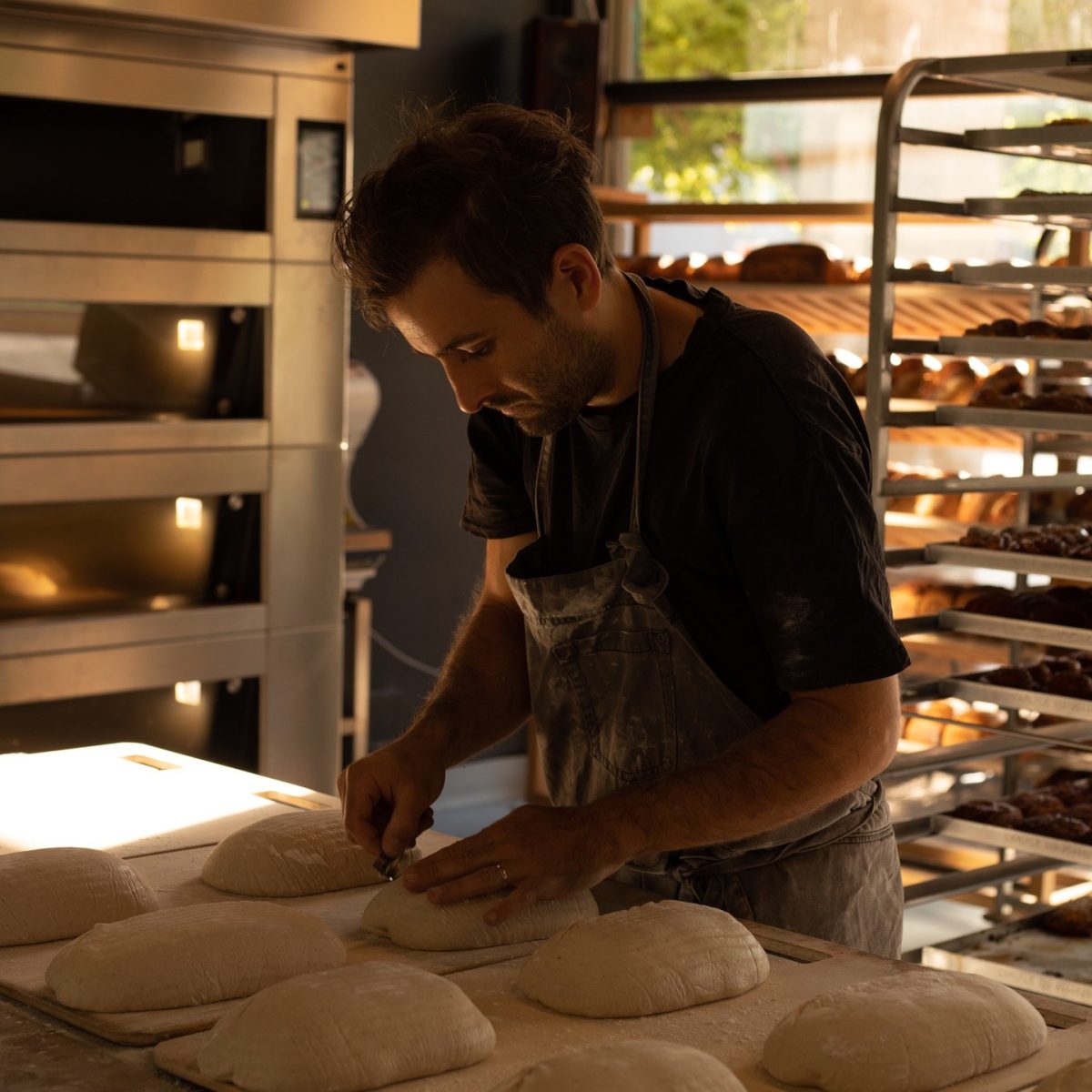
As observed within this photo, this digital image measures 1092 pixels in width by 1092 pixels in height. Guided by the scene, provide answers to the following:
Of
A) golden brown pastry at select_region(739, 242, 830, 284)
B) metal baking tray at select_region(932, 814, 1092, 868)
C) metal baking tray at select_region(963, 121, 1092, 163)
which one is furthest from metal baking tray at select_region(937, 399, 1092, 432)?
golden brown pastry at select_region(739, 242, 830, 284)

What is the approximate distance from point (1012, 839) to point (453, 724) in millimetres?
1533

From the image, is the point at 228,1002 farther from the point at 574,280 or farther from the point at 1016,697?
the point at 1016,697

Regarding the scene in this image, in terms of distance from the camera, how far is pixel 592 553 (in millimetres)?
1913

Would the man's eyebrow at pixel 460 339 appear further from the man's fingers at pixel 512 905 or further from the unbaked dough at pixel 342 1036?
the unbaked dough at pixel 342 1036

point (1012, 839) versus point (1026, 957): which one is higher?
point (1012, 839)

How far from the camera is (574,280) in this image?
1.75 meters

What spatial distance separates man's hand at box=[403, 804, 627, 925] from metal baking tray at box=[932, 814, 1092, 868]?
1655mm

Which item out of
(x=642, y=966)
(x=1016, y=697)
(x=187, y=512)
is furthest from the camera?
(x=187, y=512)

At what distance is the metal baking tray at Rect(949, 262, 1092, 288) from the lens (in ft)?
9.78

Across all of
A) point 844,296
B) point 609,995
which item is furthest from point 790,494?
point 844,296

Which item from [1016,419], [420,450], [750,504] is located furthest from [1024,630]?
[420,450]

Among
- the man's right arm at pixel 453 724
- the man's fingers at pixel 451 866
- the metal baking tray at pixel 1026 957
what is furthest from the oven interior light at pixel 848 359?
the man's fingers at pixel 451 866

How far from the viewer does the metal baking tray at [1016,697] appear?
2.99 m

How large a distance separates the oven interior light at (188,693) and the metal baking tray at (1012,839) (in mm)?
1581
